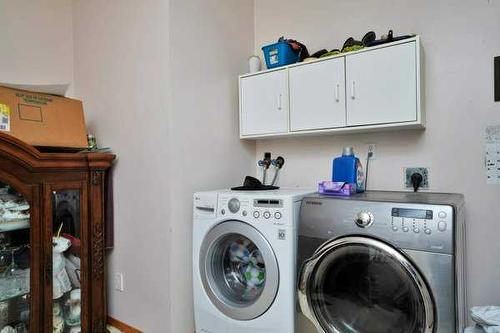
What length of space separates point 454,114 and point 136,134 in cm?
183

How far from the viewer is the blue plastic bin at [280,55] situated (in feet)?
6.49

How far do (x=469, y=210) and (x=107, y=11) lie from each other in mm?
2530

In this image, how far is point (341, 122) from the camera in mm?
1769

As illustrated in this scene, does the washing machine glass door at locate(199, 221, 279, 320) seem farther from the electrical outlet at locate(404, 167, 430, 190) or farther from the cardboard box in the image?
the cardboard box

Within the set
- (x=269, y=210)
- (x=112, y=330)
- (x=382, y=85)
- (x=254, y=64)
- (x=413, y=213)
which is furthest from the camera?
(x=254, y=64)

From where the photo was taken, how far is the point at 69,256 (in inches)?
75.0

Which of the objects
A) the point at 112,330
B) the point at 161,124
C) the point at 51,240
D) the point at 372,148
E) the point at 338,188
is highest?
the point at 161,124

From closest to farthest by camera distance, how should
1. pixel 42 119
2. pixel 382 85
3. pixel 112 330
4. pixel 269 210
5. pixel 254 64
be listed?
pixel 269 210 → pixel 382 85 → pixel 42 119 → pixel 112 330 → pixel 254 64

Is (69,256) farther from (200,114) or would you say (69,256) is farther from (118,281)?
(200,114)

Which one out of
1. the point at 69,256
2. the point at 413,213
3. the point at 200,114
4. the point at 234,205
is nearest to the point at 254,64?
the point at 200,114

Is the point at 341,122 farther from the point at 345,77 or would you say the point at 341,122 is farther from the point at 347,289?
the point at 347,289

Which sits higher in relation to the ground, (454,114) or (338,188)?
(454,114)

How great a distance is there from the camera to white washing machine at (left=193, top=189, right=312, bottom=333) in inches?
58.3

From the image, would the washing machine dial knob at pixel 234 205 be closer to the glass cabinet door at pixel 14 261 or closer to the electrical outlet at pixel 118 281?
the electrical outlet at pixel 118 281
